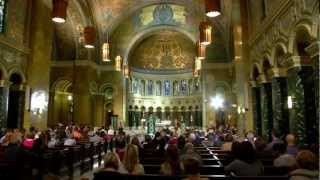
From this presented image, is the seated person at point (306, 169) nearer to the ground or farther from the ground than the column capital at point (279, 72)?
nearer to the ground

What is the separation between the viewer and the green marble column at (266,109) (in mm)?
14688

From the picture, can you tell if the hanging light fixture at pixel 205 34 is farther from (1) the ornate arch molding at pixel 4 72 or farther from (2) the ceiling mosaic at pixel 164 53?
(2) the ceiling mosaic at pixel 164 53

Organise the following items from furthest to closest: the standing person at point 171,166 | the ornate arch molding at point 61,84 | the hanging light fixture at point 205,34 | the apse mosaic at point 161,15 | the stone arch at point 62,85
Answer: the apse mosaic at point 161,15 → the stone arch at point 62,85 → the ornate arch molding at point 61,84 → the hanging light fixture at point 205,34 → the standing person at point 171,166

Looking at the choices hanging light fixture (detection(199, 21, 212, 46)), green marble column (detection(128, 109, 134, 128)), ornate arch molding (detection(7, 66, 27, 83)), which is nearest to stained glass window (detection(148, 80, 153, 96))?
green marble column (detection(128, 109, 134, 128))

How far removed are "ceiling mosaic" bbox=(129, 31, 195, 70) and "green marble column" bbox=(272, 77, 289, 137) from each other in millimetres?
23746

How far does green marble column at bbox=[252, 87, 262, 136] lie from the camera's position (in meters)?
16.2

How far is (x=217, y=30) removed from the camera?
30.1m

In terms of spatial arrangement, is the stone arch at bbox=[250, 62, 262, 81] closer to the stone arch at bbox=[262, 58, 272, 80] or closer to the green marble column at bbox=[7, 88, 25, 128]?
the stone arch at bbox=[262, 58, 272, 80]

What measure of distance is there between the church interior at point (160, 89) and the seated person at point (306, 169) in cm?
1

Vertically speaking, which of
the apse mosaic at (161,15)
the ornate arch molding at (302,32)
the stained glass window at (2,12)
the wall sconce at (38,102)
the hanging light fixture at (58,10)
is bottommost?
the wall sconce at (38,102)

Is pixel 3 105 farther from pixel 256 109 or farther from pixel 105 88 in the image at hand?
pixel 105 88

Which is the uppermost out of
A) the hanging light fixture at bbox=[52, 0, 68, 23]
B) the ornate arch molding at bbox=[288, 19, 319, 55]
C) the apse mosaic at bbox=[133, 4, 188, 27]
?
the apse mosaic at bbox=[133, 4, 188, 27]

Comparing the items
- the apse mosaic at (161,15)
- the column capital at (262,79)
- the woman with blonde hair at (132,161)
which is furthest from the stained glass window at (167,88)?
the woman with blonde hair at (132,161)

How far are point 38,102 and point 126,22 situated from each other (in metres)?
16.9
